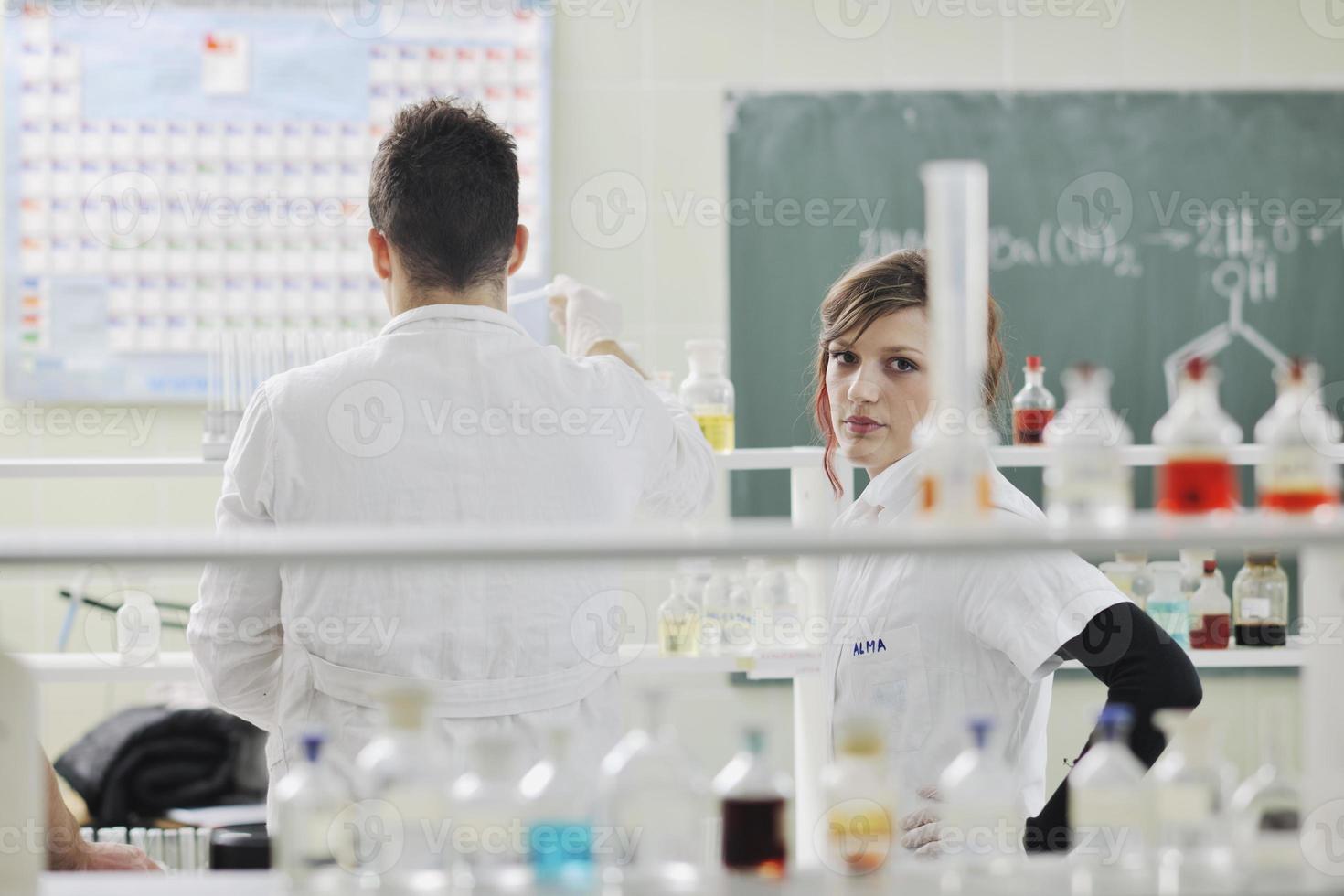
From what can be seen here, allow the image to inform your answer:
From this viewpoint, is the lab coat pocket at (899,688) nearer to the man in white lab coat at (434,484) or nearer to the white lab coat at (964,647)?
the white lab coat at (964,647)

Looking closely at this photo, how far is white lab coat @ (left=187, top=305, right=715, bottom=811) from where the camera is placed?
164 cm

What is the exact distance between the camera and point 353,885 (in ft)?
3.74

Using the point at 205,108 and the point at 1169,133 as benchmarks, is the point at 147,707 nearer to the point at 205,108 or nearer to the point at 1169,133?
the point at 205,108

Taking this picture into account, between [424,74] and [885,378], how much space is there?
2.16 meters

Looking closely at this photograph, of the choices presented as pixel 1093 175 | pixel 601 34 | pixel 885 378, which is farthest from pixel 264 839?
pixel 1093 175

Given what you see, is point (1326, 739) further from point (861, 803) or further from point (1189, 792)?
point (861, 803)
